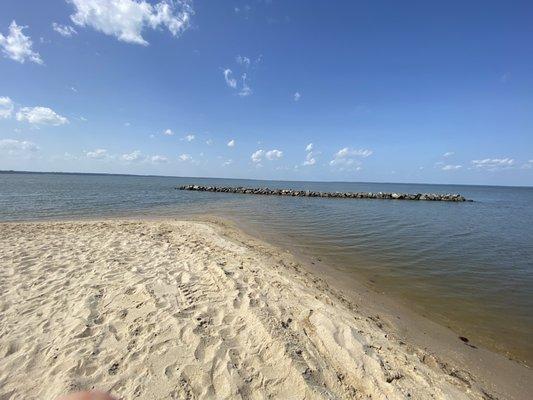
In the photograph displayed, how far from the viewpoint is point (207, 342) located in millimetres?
4352

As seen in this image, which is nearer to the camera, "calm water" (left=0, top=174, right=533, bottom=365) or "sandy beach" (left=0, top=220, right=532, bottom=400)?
Result: "sandy beach" (left=0, top=220, right=532, bottom=400)

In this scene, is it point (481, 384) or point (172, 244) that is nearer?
point (481, 384)

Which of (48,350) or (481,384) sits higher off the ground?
(48,350)

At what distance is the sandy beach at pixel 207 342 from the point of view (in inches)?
141

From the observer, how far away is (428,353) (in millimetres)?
4871

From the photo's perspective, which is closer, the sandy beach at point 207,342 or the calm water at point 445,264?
the sandy beach at point 207,342

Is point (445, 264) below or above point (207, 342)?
below

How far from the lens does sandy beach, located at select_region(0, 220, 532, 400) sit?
358 centimetres

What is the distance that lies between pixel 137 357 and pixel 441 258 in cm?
1113

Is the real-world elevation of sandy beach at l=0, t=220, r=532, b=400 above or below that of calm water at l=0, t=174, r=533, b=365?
above

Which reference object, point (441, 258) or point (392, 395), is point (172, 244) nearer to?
point (392, 395)

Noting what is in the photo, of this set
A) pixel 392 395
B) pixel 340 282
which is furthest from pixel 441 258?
pixel 392 395

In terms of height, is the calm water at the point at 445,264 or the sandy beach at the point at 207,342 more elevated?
the sandy beach at the point at 207,342

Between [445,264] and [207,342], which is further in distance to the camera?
[445,264]
